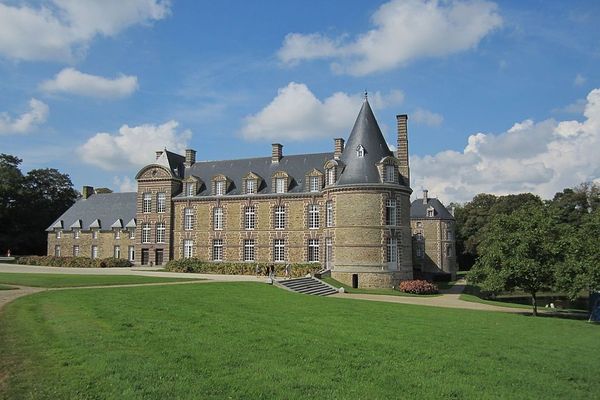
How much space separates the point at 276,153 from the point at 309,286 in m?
15.8

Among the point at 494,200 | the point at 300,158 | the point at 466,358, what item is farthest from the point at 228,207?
the point at 494,200

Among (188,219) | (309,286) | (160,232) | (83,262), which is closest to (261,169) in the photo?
(188,219)

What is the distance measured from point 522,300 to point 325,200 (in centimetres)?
1551

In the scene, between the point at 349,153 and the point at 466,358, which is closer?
the point at 466,358

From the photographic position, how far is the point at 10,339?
1009cm

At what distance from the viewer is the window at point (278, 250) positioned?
127ft

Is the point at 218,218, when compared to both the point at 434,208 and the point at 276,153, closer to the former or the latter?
the point at 276,153

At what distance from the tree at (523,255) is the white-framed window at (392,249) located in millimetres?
7778

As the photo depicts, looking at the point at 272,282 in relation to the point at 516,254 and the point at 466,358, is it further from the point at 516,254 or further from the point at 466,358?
the point at 466,358

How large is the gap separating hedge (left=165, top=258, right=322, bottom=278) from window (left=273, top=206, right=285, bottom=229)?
317 centimetres

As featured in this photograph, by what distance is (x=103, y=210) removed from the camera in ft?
169

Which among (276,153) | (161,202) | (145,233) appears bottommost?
(145,233)

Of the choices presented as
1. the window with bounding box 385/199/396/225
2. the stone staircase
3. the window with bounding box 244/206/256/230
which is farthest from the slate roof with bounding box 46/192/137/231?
the window with bounding box 385/199/396/225

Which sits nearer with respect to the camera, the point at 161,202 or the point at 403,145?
the point at 403,145
